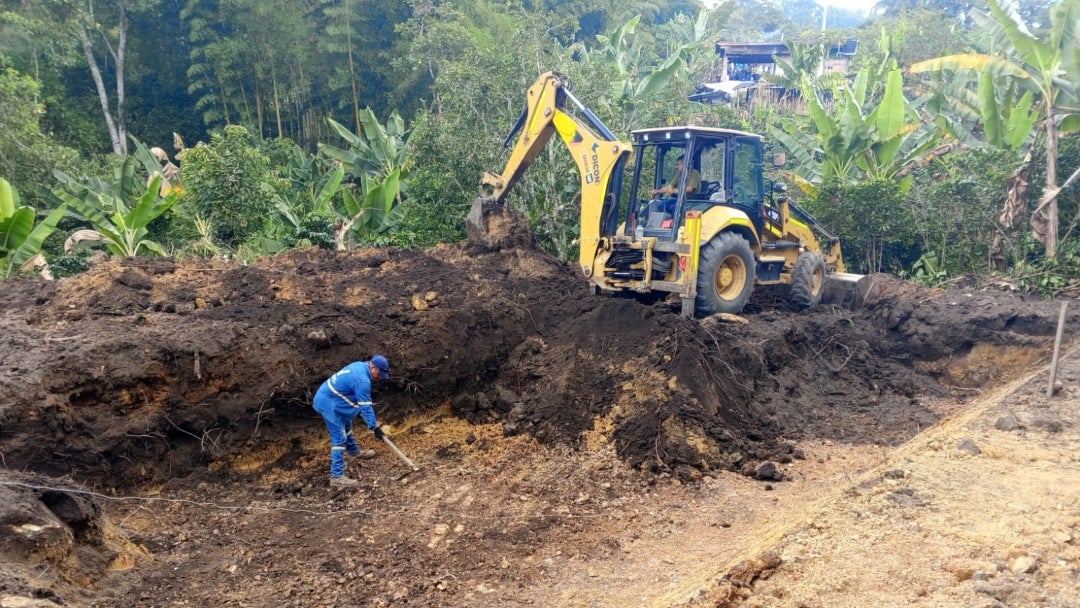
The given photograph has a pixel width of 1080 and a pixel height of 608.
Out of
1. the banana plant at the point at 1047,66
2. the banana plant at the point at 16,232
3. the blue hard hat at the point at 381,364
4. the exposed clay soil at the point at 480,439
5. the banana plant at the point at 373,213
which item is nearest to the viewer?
the exposed clay soil at the point at 480,439

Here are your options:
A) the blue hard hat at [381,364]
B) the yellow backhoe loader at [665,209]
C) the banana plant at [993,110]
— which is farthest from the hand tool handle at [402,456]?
the banana plant at [993,110]

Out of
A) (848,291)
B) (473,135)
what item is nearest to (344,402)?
(473,135)

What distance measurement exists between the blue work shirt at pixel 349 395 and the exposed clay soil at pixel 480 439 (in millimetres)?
617

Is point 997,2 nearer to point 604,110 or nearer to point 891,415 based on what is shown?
point 604,110

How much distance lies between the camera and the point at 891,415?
8.73 metres

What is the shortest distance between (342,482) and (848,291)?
8.91m

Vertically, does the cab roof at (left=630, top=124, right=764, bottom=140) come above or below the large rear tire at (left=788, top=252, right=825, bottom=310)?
above

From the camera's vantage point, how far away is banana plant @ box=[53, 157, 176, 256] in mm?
12461

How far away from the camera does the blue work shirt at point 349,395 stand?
7.07 meters

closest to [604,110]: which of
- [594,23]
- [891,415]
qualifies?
[891,415]

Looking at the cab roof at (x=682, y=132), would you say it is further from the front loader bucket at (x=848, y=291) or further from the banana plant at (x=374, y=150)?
the banana plant at (x=374, y=150)

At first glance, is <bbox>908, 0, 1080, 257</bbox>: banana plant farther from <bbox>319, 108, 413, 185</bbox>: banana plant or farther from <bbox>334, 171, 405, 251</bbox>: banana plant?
<bbox>319, 108, 413, 185</bbox>: banana plant

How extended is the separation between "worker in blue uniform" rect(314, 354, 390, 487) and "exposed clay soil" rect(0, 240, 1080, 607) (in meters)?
0.26

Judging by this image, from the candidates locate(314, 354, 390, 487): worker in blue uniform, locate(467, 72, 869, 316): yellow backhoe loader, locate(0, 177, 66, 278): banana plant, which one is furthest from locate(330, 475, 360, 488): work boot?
locate(0, 177, 66, 278): banana plant
